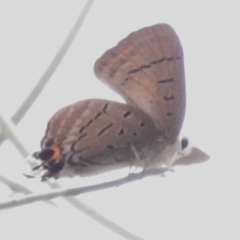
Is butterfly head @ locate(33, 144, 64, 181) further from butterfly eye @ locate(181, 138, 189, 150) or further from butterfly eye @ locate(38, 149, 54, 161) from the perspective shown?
butterfly eye @ locate(181, 138, 189, 150)

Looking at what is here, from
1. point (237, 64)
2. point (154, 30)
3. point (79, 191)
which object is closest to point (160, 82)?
point (154, 30)

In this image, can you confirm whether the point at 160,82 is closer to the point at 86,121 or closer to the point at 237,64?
the point at 86,121

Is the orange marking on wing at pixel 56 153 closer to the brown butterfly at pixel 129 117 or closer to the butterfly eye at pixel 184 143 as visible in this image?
the brown butterfly at pixel 129 117

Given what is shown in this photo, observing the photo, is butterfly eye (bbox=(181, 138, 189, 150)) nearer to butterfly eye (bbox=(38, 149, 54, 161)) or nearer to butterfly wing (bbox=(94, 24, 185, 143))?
butterfly wing (bbox=(94, 24, 185, 143))

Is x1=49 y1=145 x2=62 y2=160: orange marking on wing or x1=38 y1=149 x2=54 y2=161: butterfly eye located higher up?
x1=38 y1=149 x2=54 y2=161: butterfly eye

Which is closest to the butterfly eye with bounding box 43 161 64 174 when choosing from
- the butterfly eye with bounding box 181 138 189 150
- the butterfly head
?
the butterfly head

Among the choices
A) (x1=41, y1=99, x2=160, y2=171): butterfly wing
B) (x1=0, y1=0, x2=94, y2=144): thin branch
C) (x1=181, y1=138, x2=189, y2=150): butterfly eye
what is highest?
(x1=0, y1=0, x2=94, y2=144): thin branch

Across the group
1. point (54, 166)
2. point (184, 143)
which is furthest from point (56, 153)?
point (184, 143)

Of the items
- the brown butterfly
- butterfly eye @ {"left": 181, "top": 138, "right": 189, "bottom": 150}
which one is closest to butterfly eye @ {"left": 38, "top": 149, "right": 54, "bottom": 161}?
the brown butterfly
